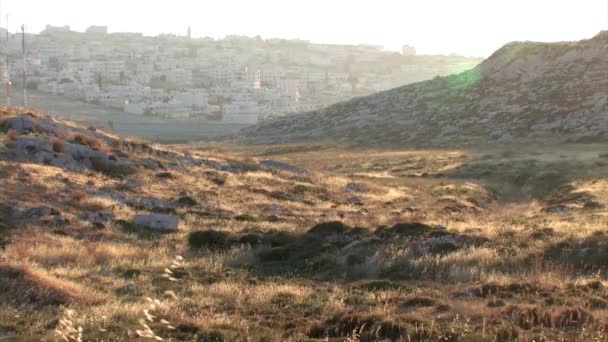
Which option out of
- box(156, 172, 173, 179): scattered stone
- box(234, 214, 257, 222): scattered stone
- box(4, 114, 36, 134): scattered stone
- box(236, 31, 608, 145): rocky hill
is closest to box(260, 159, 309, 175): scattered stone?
box(156, 172, 173, 179): scattered stone

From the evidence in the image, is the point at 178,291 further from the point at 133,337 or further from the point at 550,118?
the point at 550,118

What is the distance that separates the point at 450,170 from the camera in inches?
2148

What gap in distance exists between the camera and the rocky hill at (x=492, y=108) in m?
75.2

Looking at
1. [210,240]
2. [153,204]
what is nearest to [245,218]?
[153,204]

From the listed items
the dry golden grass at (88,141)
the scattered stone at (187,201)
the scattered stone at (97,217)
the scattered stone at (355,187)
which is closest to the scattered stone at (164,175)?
the dry golden grass at (88,141)

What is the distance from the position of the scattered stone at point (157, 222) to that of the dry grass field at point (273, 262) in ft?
1.49

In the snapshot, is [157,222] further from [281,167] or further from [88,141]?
[281,167]

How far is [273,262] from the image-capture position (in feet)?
55.9

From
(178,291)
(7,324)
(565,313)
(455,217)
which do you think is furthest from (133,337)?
(455,217)

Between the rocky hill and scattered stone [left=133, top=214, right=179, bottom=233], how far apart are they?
57565 millimetres

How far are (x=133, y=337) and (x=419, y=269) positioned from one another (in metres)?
8.29

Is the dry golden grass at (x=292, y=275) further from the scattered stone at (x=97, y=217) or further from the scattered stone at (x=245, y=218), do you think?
the scattered stone at (x=97, y=217)

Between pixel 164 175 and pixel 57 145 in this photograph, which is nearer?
pixel 57 145

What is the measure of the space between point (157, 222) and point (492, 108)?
241 ft
